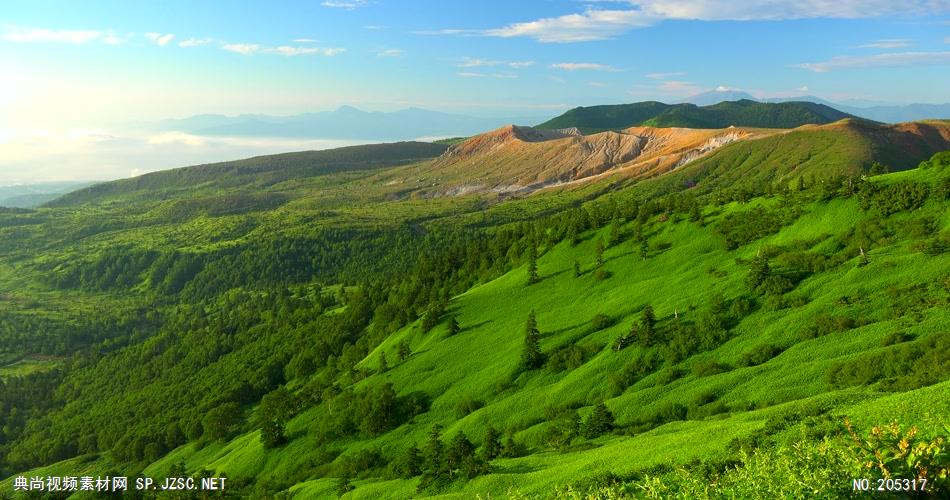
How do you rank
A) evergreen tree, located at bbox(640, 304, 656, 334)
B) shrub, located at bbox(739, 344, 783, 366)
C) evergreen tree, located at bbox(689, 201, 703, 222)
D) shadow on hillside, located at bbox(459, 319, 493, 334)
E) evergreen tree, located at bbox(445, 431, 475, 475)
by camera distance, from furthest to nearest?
evergreen tree, located at bbox(689, 201, 703, 222), shadow on hillside, located at bbox(459, 319, 493, 334), evergreen tree, located at bbox(640, 304, 656, 334), shrub, located at bbox(739, 344, 783, 366), evergreen tree, located at bbox(445, 431, 475, 475)

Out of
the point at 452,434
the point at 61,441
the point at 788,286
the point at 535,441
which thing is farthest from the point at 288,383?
the point at 788,286

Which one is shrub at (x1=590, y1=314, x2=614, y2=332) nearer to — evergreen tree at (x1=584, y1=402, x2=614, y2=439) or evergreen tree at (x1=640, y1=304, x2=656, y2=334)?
evergreen tree at (x1=640, y1=304, x2=656, y2=334)

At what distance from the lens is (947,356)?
174 feet

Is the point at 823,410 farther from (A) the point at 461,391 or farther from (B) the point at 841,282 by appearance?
(A) the point at 461,391

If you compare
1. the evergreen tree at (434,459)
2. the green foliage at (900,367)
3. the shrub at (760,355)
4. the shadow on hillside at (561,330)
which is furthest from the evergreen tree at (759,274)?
the evergreen tree at (434,459)

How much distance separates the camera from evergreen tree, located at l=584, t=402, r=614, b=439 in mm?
63250

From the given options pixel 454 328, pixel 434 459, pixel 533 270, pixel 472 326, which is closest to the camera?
pixel 434 459

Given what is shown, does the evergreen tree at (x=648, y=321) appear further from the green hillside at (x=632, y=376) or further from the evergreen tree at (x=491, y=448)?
the evergreen tree at (x=491, y=448)

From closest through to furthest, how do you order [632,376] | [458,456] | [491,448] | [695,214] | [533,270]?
[458,456]
[491,448]
[632,376]
[695,214]
[533,270]

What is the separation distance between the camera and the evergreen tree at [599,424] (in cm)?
6325

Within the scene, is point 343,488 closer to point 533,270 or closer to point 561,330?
point 561,330

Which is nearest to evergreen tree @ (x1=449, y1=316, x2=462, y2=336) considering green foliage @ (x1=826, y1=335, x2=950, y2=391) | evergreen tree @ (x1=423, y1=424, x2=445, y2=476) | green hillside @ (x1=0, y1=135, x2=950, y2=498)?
green hillside @ (x1=0, y1=135, x2=950, y2=498)

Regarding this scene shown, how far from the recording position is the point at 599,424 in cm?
6334

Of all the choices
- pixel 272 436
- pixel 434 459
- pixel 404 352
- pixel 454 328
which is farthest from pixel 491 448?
pixel 272 436
